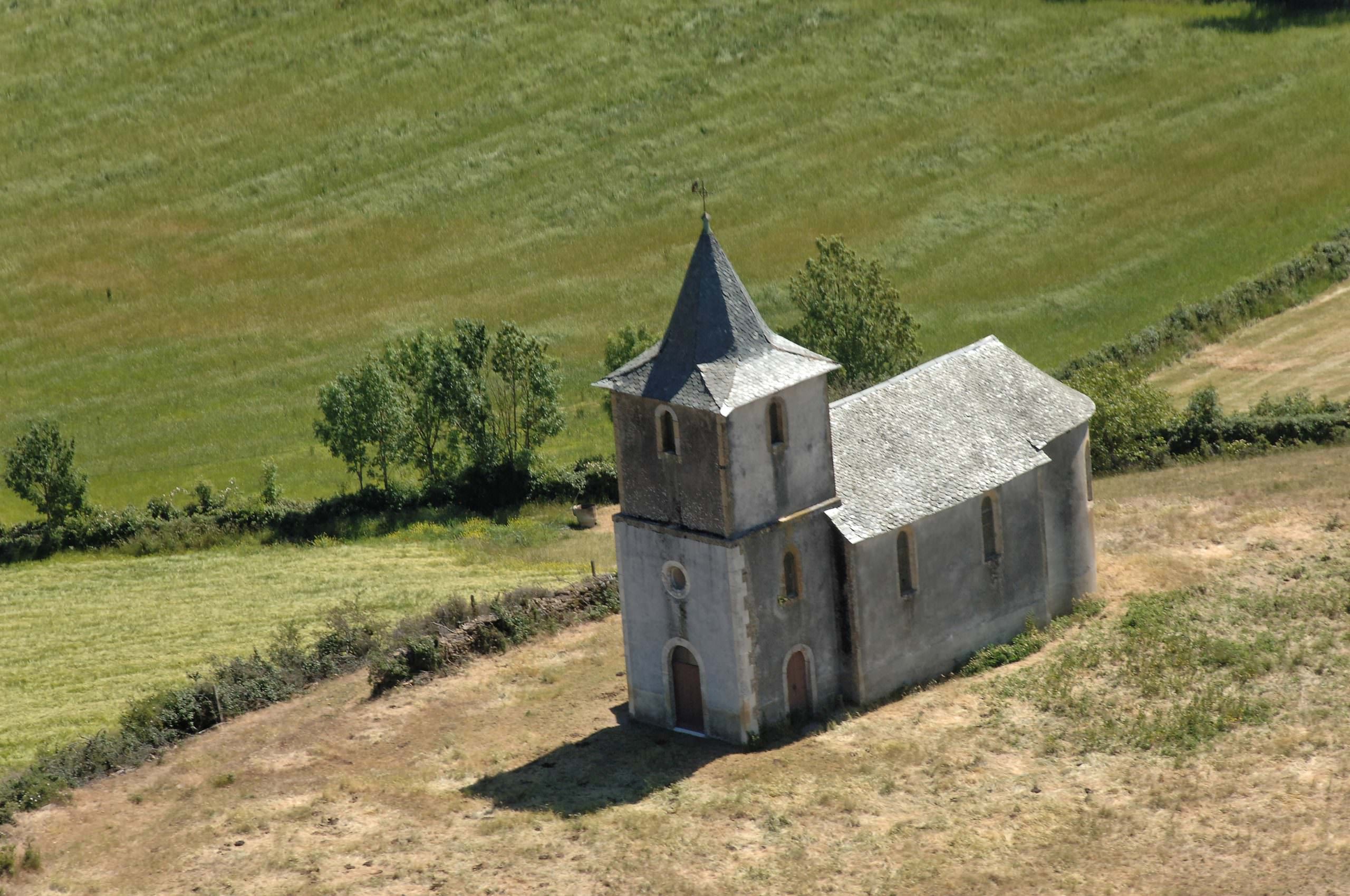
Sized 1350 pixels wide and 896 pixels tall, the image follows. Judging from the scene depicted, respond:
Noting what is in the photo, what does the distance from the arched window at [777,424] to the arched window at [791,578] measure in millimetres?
2611

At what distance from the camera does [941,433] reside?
152 ft

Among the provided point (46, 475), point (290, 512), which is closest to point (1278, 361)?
point (290, 512)

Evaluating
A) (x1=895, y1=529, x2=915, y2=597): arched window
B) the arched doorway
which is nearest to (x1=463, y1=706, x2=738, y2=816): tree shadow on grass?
the arched doorway

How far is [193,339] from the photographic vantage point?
79625mm

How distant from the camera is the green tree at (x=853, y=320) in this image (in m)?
66.3

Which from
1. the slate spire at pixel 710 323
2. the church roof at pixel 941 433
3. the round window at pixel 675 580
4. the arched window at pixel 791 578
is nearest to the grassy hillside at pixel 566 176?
the church roof at pixel 941 433

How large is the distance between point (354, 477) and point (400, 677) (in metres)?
22.5

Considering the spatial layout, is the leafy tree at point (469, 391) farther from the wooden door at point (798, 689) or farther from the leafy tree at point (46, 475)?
the wooden door at point (798, 689)

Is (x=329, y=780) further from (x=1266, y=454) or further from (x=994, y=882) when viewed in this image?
(x=1266, y=454)

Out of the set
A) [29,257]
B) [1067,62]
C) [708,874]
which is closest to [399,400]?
[29,257]

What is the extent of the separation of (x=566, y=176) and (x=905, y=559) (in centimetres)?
4848

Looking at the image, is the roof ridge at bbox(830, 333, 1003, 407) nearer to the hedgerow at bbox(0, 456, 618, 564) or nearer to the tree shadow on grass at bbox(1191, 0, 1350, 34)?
the hedgerow at bbox(0, 456, 618, 564)

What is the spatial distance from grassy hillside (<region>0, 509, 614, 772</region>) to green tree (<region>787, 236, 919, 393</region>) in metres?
11.1

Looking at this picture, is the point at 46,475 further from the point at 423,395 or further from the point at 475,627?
the point at 475,627
